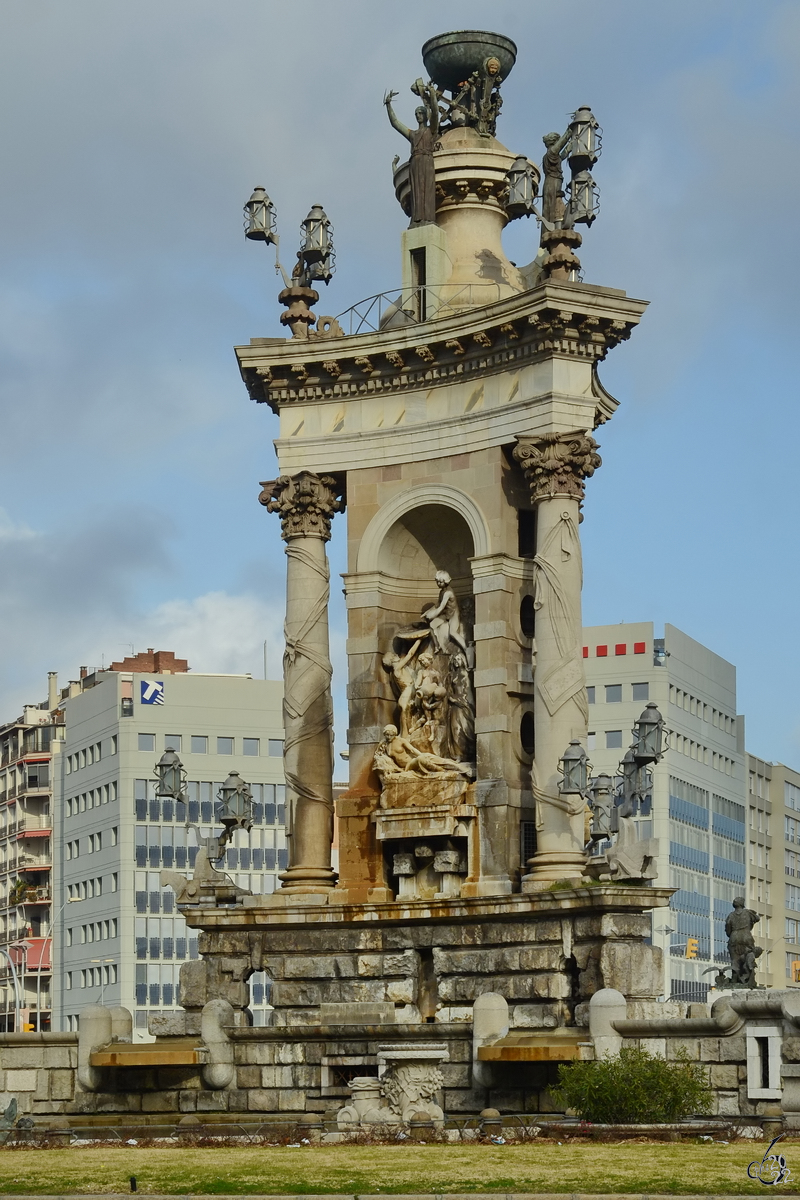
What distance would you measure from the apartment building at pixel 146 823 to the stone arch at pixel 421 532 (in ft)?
212

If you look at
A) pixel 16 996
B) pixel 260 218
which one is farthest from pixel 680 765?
pixel 260 218

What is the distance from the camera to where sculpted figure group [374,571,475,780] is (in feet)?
137

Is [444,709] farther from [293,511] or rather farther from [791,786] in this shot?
[791,786]

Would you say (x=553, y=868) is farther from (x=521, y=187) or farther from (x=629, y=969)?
(x=521, y=187)

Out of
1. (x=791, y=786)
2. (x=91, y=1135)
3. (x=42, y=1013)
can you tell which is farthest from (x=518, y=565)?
(x=791, y=786)

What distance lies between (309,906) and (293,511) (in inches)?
280

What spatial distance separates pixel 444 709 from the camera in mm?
42281

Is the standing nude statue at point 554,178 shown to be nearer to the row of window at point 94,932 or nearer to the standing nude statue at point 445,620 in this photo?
the standing nude statue at point 445,620

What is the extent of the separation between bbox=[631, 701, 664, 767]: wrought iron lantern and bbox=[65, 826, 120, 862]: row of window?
76.3m

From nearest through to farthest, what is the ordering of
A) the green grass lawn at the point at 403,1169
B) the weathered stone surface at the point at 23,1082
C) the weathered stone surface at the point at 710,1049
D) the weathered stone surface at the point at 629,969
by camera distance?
the green grass lawn at the point at 403,1169 < the weathered stone surface at the point at 710,1049 < the weathered stone surface at the point at 629,969 < the weathered stone surface at the point at 23,1082

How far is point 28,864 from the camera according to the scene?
126625mm

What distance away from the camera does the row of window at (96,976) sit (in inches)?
4427

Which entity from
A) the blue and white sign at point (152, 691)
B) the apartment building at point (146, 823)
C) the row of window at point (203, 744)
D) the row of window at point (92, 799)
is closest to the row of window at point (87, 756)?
the apartment building at point (146, 823)

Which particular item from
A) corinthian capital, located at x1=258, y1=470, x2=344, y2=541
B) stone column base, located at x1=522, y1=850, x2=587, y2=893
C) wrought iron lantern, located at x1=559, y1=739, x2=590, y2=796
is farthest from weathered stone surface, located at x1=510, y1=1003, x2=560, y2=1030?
corinthian capital, located at x1=258, y1=470, x2=344, y2=541
